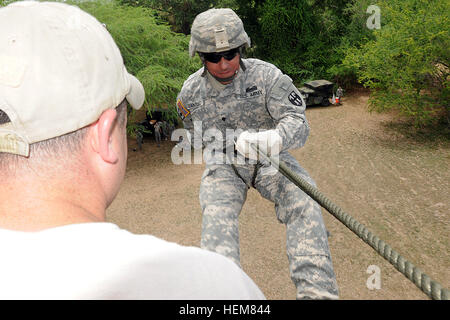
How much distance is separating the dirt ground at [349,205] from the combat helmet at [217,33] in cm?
299

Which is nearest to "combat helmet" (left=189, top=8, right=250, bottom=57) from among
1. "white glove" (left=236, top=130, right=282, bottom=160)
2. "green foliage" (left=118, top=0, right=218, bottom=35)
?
"white glove" (left=236, top=130, right=282, bottom=160)

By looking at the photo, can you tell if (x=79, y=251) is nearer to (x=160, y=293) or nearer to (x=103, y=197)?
(x=160, y=293)

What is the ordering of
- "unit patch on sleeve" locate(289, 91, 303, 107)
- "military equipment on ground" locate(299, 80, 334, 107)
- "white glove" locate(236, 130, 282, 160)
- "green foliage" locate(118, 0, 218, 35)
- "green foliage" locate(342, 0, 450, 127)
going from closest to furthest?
"white glove" locate(236, 130, 282, 160), "unit patch on sleeve" locate(289, 91, 303, 107), "green foliage" locate(342, 0, 450, 127), "military equipment on ground" locate(299, 80, 334, 107), "green foliage" locate(118, 0, 218, 35)

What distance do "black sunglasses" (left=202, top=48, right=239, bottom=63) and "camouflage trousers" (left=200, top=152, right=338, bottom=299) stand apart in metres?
0.94

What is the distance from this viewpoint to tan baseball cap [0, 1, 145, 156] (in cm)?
87

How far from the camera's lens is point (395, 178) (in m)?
6.59

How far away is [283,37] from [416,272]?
42.2 ft

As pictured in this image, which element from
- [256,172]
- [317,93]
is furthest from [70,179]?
[317,93]

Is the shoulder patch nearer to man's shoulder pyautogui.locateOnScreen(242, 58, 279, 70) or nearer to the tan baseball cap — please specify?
man's shoulder pyautogui.locateOnScreen(242, 58, 279, 70)

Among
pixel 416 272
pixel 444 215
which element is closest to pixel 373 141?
A: pixel 444 215

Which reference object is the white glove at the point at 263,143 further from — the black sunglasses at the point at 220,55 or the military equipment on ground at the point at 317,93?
the military equipment on ground at the point at 317,93

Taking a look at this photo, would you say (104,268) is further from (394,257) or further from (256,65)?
(256,65)

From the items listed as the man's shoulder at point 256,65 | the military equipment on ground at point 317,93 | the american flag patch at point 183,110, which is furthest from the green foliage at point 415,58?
the american flag patch at point 183,110

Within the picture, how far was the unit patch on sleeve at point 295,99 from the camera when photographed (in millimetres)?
3143
